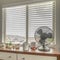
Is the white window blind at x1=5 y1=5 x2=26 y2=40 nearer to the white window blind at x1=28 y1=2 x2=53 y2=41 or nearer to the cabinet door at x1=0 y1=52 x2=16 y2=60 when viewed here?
the white window blind at x1=28 y1=2 x2=53 y2=41

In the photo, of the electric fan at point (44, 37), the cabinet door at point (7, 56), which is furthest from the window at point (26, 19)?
the cabinet door at point (7, 56)

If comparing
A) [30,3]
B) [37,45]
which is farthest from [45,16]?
[37,45]

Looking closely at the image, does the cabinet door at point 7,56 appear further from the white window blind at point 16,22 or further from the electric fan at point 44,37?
the white window blind at point 16,22

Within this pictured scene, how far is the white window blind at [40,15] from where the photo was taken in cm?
260

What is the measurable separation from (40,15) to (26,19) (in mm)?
329

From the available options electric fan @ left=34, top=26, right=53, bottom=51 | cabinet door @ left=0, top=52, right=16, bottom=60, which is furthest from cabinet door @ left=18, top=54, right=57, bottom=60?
electric fan @ left=34, top=26, right=53, bottom=51

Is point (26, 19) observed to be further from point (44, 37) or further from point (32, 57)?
point (32, 57)

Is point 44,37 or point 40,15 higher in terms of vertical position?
point 40,15

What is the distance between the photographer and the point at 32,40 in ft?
8.96

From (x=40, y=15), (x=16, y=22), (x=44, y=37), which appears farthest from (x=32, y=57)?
(x=16, y=22)

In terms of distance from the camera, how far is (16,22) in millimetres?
2904

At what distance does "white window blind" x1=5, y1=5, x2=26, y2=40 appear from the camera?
283 centimetres

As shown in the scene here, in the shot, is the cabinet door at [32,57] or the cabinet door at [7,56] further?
the cabinet door at [7,56]

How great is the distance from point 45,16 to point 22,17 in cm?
53
